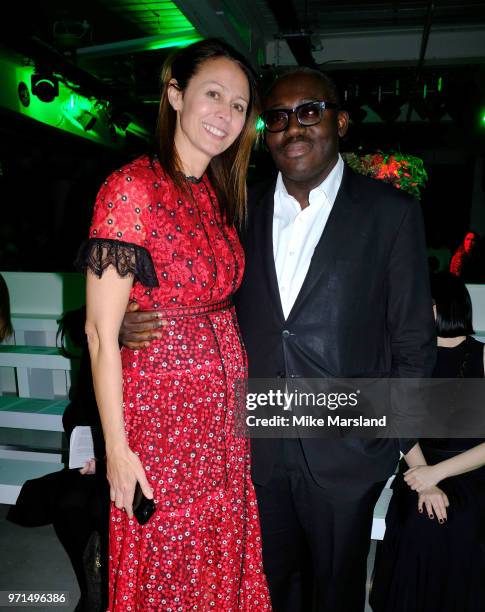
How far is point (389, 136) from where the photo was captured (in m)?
10.9

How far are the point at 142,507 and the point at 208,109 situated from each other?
1.04m

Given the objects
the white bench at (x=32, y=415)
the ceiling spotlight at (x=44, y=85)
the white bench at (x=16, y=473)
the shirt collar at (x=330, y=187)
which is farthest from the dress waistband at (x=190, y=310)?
the ceiling spotlight at (x=44, y=85)

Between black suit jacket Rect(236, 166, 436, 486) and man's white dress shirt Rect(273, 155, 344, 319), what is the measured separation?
0.04 m

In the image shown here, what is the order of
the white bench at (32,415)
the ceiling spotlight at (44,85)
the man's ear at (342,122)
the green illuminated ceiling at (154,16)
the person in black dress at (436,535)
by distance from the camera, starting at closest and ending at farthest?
the man's ear at (342,122) < the person in black dress at (436,535) < the white bench at (32,415) < the green illuminated ceiling at (154,16) < the ceiling spotlight at (44,85)

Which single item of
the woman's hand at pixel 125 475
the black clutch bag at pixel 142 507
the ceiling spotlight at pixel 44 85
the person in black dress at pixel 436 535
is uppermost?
the ceiling spotlight at pixel 44 85

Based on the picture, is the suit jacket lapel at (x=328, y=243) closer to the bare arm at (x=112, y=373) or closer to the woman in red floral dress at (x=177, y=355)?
the woman in red floral dress at (x=177, y=355)

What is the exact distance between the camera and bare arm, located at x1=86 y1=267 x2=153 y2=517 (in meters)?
1.32

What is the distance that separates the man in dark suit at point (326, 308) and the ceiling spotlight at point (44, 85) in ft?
20.9

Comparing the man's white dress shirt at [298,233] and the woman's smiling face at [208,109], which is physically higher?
the woman's smiling face at [208,109]

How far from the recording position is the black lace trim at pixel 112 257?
1.30 metres

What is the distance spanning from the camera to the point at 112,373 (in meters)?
1.34

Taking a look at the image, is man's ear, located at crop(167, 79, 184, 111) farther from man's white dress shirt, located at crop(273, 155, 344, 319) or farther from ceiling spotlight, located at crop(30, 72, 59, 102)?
ceiling spotlight, located at crop(30, 72, 59, 102)

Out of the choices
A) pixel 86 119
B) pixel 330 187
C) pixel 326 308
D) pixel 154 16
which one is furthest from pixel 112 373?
pixel 86 119

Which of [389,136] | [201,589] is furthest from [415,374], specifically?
[389,136]
